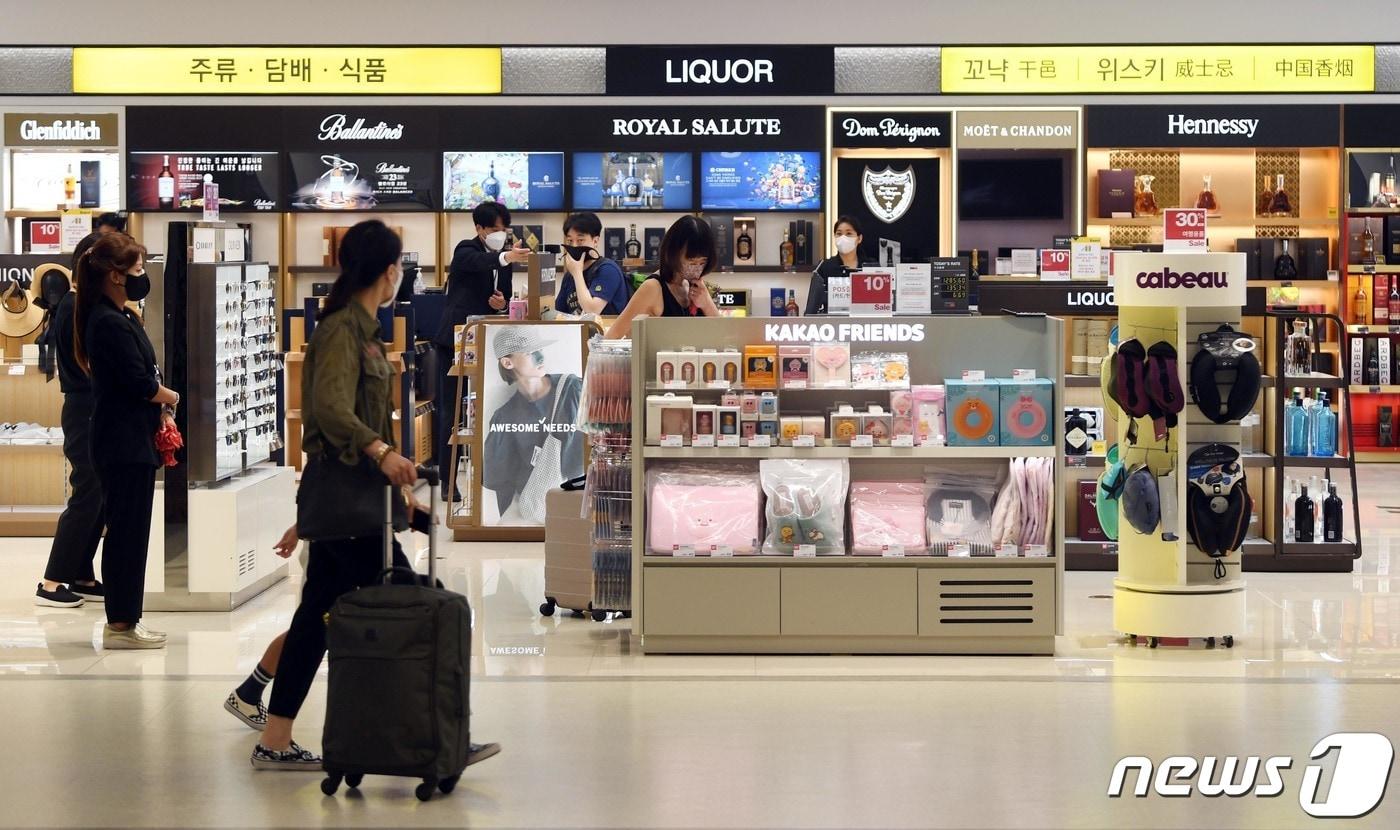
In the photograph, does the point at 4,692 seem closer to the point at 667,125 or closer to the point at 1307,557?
the point at 1307,557

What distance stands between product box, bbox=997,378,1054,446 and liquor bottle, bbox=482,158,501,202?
21.8 ft

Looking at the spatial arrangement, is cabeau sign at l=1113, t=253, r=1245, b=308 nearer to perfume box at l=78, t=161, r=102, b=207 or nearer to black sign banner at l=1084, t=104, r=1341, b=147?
black sign banner at l=1084, t=104, r=1341, b=147

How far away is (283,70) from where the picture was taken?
39.9 ft

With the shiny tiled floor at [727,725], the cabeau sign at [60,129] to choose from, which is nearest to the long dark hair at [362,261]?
the shiny tiled floor at [727,725]

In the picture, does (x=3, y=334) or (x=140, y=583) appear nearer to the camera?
(x=140, y=583)

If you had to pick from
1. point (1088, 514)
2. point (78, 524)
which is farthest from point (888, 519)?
point (78, 524)

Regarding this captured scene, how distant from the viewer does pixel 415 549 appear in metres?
8.66

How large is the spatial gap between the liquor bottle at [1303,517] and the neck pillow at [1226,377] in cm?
184

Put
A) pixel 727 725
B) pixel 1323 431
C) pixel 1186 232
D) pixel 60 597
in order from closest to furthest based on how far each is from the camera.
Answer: pixel 727 725 → pixel 1186 232 → pixel 60 597 → pixel 1323 431

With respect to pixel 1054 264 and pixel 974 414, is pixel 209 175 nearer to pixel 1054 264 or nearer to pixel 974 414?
pixel 1054 264

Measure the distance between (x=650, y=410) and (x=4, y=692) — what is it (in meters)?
2.37

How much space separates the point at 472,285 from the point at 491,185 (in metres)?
2.42

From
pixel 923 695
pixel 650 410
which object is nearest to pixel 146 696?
pixel 650 410
